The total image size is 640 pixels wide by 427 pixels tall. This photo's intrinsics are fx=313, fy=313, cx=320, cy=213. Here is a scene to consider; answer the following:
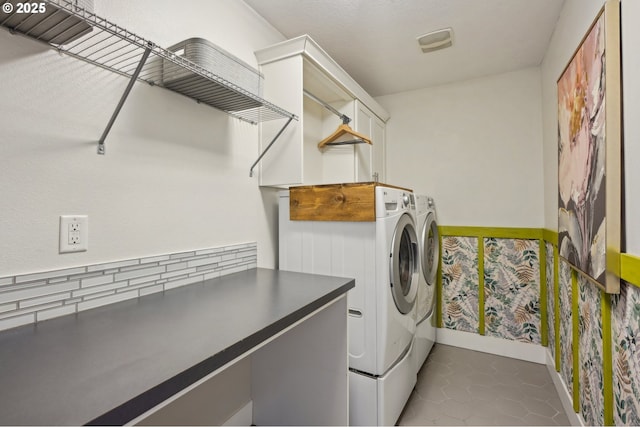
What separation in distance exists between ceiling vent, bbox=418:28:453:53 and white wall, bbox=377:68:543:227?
2.51 ft

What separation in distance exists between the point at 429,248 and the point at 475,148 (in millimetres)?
1106

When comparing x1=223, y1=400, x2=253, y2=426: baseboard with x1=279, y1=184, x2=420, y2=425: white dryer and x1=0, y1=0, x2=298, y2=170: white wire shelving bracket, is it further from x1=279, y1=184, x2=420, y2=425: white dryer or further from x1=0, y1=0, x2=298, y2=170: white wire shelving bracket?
x1=0, y1=0, x2=298, y2=170: white wire shelving bracket

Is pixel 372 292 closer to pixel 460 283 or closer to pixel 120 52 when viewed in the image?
pixel 120 52

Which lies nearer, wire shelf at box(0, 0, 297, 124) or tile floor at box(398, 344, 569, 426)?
wire shelf at box(0, 0, 297, 124)

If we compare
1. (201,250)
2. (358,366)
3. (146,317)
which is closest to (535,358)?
(358,366)

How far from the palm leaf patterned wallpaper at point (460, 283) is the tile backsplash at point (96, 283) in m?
2.16

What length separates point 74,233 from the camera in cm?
105

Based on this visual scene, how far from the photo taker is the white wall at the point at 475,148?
105 inches

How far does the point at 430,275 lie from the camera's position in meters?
2.48

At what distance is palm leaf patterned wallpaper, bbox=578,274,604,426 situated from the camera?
1.31m

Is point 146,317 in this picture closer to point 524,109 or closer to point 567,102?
point 567,102

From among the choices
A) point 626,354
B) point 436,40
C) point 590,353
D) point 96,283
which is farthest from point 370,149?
point 96,283

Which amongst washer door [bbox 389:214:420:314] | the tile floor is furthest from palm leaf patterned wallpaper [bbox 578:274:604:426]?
washer door [bbox 389:214:420:314]

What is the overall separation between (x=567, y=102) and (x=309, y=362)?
6.31 feet
